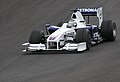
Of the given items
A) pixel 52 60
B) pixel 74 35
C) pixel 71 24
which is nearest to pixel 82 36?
pixel 74 35

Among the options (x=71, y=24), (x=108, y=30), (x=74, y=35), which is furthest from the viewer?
(x=108, y=30)

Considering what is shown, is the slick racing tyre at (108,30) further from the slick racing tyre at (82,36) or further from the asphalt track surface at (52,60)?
the slick racing tyre at (82,36)

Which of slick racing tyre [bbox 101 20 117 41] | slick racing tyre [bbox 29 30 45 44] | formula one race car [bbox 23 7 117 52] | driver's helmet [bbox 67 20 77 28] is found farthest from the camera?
slick racing tyre [bbox 101 20 117 41]

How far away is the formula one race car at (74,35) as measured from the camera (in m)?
14.5

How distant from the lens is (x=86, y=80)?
381 inches

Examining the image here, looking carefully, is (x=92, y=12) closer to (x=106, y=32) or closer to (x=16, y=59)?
(x=106, y=32)

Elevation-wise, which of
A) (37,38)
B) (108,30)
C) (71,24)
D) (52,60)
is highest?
(71,24)

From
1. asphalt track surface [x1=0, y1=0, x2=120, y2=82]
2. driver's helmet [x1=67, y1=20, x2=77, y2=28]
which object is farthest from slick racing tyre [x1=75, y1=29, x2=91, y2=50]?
driver's helmet [x1=67, y1=20, x2=77, y2=28]

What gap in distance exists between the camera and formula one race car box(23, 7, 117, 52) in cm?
1448

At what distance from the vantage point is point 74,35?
49.9 feet

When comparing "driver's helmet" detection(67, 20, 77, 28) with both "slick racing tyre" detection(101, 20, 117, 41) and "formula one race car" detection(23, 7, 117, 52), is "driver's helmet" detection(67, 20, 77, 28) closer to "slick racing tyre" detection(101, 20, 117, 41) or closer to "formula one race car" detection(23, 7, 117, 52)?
"formula one race car" detection(23, 7, 117, 52)

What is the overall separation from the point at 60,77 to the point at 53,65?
1.90 meters

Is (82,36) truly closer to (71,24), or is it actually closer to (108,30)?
(71,24)

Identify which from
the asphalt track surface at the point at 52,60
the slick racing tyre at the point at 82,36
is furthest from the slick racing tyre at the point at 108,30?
the slick racing tyre at the point at 82,36
